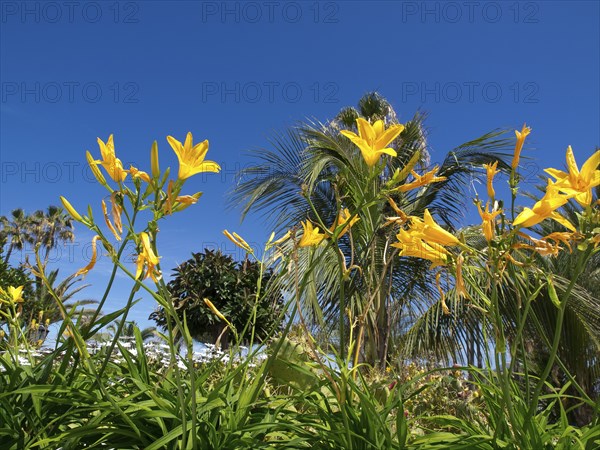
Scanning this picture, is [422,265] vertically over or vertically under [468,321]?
over

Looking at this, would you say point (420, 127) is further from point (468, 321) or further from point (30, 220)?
point (30, 220)

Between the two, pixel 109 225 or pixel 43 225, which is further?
pixel 43 225

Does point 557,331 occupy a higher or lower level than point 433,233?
lower

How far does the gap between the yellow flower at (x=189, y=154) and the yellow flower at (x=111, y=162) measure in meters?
0.09

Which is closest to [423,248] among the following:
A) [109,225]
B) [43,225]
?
[109,225]

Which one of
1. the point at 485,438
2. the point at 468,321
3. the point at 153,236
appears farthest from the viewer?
the point at 468,321

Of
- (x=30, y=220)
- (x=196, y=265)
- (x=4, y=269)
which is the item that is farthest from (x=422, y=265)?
(x=30, y=220)

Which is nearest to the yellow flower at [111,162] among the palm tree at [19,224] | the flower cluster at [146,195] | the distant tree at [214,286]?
the flower cluster at [146,195]

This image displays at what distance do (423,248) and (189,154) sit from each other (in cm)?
Answer: 44

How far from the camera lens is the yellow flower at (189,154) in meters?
0.87

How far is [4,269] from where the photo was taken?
22.3 ft

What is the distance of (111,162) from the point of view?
0.87m

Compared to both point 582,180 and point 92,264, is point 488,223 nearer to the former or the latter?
point 582,180

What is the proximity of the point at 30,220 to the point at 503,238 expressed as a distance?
24.8 m
